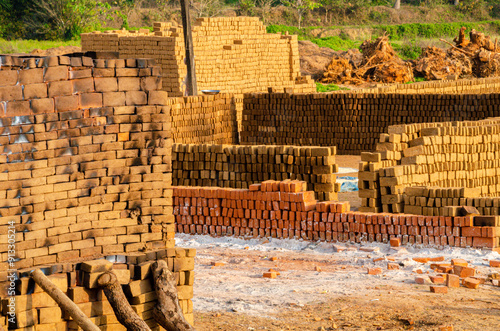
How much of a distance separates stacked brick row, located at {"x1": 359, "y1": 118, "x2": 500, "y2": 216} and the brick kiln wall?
4578 mm

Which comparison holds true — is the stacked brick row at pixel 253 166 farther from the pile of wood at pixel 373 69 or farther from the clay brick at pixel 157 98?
the pile of wood at pixel 373 69

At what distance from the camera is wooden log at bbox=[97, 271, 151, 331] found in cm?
659

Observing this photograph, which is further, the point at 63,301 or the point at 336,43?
the point at 336,43

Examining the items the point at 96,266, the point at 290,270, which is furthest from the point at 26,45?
the point at 96,266

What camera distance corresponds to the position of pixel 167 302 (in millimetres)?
6969

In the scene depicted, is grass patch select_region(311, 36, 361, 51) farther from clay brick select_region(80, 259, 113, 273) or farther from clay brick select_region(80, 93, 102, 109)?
clay brick select_region(80, 259, 113, 273)

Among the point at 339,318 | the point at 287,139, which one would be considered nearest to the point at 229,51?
the point at 287,139

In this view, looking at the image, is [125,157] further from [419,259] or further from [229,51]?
[229,51]

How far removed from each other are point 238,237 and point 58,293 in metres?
5.28

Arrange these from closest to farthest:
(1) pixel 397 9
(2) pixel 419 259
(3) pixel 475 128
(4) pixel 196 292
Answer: (4) pixel 196 292, (2) pixel 419 259, (3) pixel 475 128, (1) pixel 397 9

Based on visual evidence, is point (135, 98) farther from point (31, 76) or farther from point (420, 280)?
point (420, 280)

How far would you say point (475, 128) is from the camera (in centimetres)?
1303

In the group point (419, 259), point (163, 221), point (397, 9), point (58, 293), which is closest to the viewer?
point (58, 293)

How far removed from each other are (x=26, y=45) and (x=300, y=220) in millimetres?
25997
